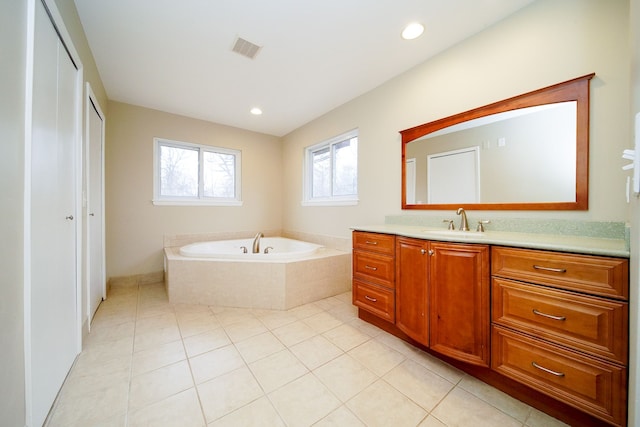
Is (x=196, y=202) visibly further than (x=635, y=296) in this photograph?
Yes

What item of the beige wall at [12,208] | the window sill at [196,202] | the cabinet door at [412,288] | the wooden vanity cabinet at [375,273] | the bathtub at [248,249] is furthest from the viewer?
the window sill at [196,202]

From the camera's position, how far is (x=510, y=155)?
1.62 meters

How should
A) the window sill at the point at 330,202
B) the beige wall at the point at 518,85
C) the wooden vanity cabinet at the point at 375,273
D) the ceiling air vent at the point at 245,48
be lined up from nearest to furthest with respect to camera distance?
the beige wall at the point at 518,85 < the wooden vanity cabinet at the point at 375,273 < the ceiling air vent at the point at 245,48 < the window sill at the point at 330,202

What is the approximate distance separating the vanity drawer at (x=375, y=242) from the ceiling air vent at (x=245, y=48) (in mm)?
1812

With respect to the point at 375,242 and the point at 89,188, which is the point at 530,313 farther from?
the point at 89,188

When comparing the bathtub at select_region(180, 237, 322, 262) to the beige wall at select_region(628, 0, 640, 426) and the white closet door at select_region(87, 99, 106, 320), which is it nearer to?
the white closet door at select_region(87, 99, 106, 320)

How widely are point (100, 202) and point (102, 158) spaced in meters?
0.50

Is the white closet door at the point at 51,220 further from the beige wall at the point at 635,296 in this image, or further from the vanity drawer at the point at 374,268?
the beige wall at the point at 635,296

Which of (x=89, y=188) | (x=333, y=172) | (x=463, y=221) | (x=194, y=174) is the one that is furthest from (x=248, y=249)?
(x=463, y=221)

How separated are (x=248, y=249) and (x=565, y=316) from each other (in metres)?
3.35

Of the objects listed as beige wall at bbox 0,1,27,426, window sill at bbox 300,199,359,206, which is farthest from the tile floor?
window sill at bbox 300,199,359,206

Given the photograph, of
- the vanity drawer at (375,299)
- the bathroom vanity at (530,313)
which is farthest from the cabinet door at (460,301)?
the vanity drawer at (375,299)

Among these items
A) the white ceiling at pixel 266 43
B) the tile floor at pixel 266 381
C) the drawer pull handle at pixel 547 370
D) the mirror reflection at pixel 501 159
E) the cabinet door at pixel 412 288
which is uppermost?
the white ceiling at pixel 266 43

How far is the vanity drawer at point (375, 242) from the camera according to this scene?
1.77 meters
